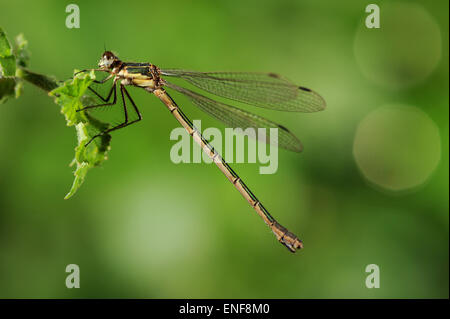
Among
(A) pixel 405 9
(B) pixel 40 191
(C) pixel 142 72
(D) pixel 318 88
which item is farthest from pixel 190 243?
(A) pixel 405 9

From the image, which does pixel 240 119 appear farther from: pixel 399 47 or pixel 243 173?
pixel 399 47

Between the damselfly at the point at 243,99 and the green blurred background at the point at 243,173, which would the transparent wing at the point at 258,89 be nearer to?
the damselfly at the point at 243,99

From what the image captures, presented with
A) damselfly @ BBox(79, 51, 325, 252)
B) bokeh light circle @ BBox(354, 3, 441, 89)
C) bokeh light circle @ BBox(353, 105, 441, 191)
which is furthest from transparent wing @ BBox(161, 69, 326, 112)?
bokeh light circle @ BBox(354, 3, 441, 89)

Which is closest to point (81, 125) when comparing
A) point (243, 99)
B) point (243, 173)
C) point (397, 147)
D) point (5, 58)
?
point (5, 58)

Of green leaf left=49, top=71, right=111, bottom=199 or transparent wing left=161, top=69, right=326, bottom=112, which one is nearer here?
green leaf left=49, top=71, right=111, bottom=199

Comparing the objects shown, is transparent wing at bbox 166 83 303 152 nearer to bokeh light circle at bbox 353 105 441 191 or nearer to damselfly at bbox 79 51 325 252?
damselfly at bbox 79 51 325 252

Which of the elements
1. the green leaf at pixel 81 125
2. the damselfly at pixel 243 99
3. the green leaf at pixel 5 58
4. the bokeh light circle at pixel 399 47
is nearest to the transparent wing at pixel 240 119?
the damselfly at pixel 243 99
